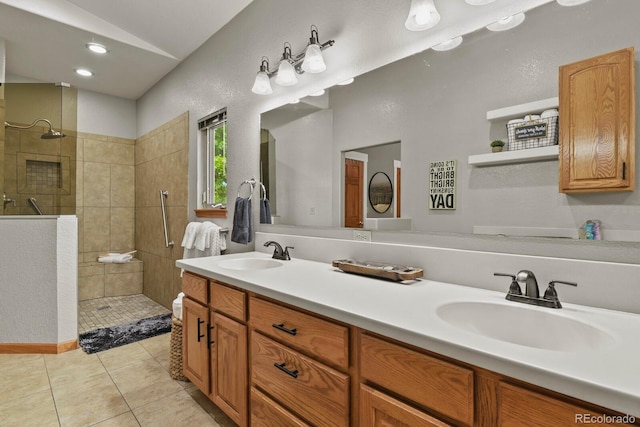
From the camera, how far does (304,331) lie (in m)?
1.13

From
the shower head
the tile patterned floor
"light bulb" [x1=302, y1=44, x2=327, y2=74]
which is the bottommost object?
the tile patterned floor

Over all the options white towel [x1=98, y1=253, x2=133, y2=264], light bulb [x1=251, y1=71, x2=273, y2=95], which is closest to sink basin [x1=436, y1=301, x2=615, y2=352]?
light bulb [x1=251, y1=71, x2=273, y2=95]

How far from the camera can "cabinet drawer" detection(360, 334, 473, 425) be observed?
0.74 m

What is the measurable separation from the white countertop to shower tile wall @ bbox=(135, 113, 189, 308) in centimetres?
199

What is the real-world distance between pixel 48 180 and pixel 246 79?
1.91m

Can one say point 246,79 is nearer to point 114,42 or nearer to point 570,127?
point 114,42

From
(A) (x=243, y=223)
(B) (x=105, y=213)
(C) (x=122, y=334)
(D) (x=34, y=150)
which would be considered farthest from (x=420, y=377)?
(B) (x=105, y=213)

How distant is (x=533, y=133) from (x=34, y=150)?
11.4ft

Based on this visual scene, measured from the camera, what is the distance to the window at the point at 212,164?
2965 millimetres

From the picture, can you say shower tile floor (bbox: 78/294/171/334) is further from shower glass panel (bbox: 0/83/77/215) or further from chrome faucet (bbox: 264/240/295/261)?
chrome faucet (bbox: 264/240/295/261)

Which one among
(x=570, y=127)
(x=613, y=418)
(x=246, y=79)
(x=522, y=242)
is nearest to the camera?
(x=613, y=418)

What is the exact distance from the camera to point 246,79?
7.95 ft

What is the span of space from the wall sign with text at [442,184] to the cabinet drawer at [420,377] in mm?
704

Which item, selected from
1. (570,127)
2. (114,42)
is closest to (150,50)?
(114,42)
